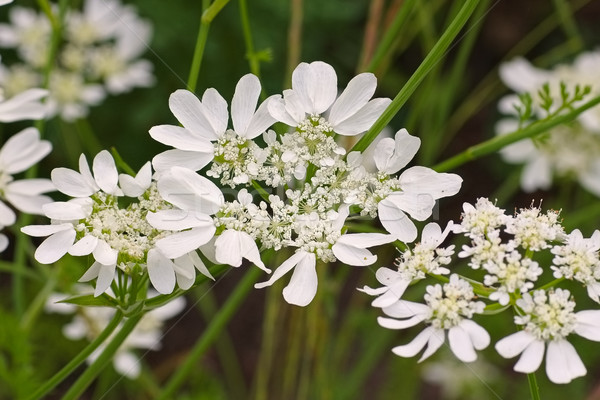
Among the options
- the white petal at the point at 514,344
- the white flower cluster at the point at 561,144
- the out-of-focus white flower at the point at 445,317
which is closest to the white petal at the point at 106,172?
the out-of-focus white flower at the point at 445,317

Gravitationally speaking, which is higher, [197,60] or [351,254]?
[197,60]

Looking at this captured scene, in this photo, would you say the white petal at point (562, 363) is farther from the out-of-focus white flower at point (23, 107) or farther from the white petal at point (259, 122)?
the out-of-focus white flower at point (23, 107)

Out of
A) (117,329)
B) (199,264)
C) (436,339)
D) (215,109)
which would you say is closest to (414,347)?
(436,339)

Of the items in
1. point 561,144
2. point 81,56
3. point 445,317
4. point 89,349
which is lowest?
point 89,349

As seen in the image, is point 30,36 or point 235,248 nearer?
point 235,248

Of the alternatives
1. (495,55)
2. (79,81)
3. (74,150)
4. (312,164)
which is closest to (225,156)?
(312,164)

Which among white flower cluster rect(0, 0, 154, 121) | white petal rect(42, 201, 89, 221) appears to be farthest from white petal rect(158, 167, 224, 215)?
white flower cluster rect(0, 0, 154, 121)

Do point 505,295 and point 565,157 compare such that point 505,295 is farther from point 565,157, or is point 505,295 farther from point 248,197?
point 565,157

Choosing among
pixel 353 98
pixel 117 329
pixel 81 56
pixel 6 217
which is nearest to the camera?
pixel 353 98

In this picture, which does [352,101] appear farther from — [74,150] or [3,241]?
[74,150]
